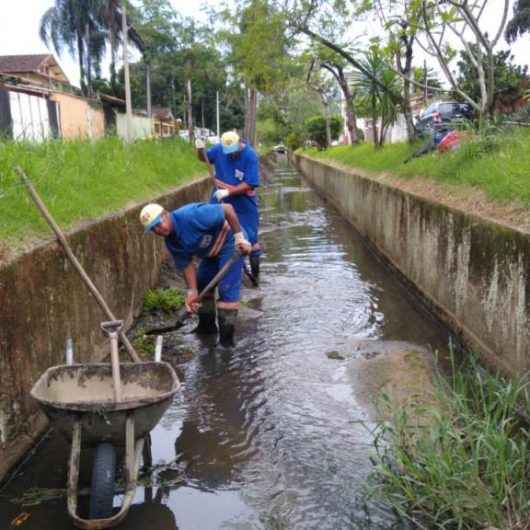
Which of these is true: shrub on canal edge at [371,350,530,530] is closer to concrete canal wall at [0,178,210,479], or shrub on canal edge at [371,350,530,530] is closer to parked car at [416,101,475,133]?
concrete canal wall at [0,178,210,479]

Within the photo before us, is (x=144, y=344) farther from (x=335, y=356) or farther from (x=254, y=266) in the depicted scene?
(x=254, y=266)

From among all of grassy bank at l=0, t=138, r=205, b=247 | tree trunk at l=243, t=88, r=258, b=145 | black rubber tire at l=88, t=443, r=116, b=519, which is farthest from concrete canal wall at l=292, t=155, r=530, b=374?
tree trunk at l=243, t=88, r=258, b=145

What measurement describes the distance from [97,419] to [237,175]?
4.66m

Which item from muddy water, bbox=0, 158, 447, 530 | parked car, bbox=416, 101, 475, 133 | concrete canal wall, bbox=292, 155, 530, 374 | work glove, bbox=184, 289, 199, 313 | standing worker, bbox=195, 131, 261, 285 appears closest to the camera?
muddy water, bbox=0, 158, 447, 530

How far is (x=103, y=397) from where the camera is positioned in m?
3.95

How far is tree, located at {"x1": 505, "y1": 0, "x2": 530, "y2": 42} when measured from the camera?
34.8 m

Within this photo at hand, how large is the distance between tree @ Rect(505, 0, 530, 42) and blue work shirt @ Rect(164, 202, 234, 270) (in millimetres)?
34777

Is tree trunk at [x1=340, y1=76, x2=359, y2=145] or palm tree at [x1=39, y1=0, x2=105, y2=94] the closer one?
tree trunk at [x1=340, y1=76, x2=359, y2=145]

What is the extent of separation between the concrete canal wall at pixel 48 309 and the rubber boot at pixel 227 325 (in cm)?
104

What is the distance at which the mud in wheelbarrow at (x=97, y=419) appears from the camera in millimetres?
3230

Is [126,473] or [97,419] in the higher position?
[97,419]

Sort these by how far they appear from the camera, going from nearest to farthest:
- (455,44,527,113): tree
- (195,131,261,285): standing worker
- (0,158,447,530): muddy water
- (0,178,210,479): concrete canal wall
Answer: (0,158,447,530): muddy water < (0,178,210,479): concrete canal wall < (195,131,261,285): standing worker < (455,44,527,113): tree

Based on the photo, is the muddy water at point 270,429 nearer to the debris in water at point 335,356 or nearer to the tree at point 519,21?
the debris in water at point 335,356

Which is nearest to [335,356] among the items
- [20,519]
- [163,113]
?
[20,519]
